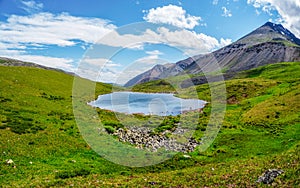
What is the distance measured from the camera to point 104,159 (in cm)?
2880

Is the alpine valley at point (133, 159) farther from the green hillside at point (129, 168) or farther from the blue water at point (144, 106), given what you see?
the blue water at point (144, 106)

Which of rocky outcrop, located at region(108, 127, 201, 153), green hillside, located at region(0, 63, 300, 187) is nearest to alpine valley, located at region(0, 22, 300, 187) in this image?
green hillside, located at region(0, 63, 300, 187)

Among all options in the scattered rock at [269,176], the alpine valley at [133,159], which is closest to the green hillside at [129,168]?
the alpine valley at [133,159]

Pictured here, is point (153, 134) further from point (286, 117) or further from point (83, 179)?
point (286, 117)

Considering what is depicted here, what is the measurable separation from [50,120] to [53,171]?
1852 cm

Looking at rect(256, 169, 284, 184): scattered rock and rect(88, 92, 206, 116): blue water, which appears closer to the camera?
rect(256, 169, 284, 184): scattered rock

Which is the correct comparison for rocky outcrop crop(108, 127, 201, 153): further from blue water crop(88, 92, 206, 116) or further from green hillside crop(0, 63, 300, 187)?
blue water crop(88, 92, 206, 116)

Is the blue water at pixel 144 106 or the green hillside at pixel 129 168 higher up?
the blue water at pixel 144 106

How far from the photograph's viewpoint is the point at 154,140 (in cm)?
3734

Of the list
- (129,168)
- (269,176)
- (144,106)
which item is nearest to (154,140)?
(129,168)

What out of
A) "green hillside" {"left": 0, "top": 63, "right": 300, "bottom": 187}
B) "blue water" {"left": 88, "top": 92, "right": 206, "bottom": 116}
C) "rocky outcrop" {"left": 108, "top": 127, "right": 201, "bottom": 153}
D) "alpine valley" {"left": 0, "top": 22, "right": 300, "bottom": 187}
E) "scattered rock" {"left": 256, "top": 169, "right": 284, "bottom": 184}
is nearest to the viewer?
"scattered rock" {"left": 256, "top": 169, "right": 284, "bottom": 184}

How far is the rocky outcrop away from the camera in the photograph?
3441 centimetres

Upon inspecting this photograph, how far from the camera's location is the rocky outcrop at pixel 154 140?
113ft

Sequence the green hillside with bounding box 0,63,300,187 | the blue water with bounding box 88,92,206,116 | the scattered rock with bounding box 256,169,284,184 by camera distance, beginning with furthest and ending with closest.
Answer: the blue water with bounding box 88,92,206,116 → the green hillside with bounding box 0,63,300,187 → the scattered rock with bounding box 256,169,284,184
